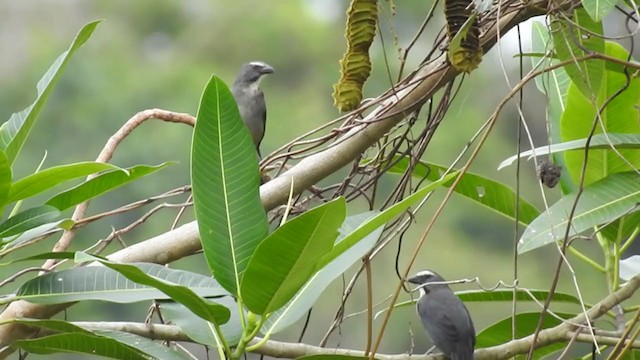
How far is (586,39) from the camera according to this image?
1.92 metres

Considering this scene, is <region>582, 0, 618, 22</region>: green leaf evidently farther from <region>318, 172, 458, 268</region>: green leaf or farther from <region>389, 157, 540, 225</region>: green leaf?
<region>389, 157, 540, 225</region>: green leaf

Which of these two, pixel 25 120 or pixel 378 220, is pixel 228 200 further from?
pixel 25 120

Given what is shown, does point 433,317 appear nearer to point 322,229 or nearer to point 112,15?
point 322,229

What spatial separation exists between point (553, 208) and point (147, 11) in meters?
25.9

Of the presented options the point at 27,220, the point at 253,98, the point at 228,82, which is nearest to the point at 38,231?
the point at 27,220

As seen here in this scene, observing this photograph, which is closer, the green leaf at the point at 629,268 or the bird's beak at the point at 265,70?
the green leaf at the point at 629,268

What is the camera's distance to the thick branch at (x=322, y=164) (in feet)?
5.53

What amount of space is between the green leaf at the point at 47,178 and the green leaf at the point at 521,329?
0.87 meters

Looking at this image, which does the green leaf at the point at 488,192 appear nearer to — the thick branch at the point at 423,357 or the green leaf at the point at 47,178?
the thick branch at the point at 423,357

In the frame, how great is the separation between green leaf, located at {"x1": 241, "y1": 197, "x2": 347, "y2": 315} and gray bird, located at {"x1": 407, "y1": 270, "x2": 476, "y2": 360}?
137cm

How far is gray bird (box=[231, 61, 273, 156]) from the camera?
4.57 metres


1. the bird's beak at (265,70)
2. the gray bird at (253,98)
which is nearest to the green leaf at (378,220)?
the gray bird at (253,98)

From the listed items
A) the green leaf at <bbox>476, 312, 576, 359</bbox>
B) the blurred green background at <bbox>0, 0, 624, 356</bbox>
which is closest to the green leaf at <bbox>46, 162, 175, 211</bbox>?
the green leaf at <bbox>476, 312, 576, 359</bbox>

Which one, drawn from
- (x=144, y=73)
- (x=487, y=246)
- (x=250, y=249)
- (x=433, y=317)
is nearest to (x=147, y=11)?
(x=144, y=73)
